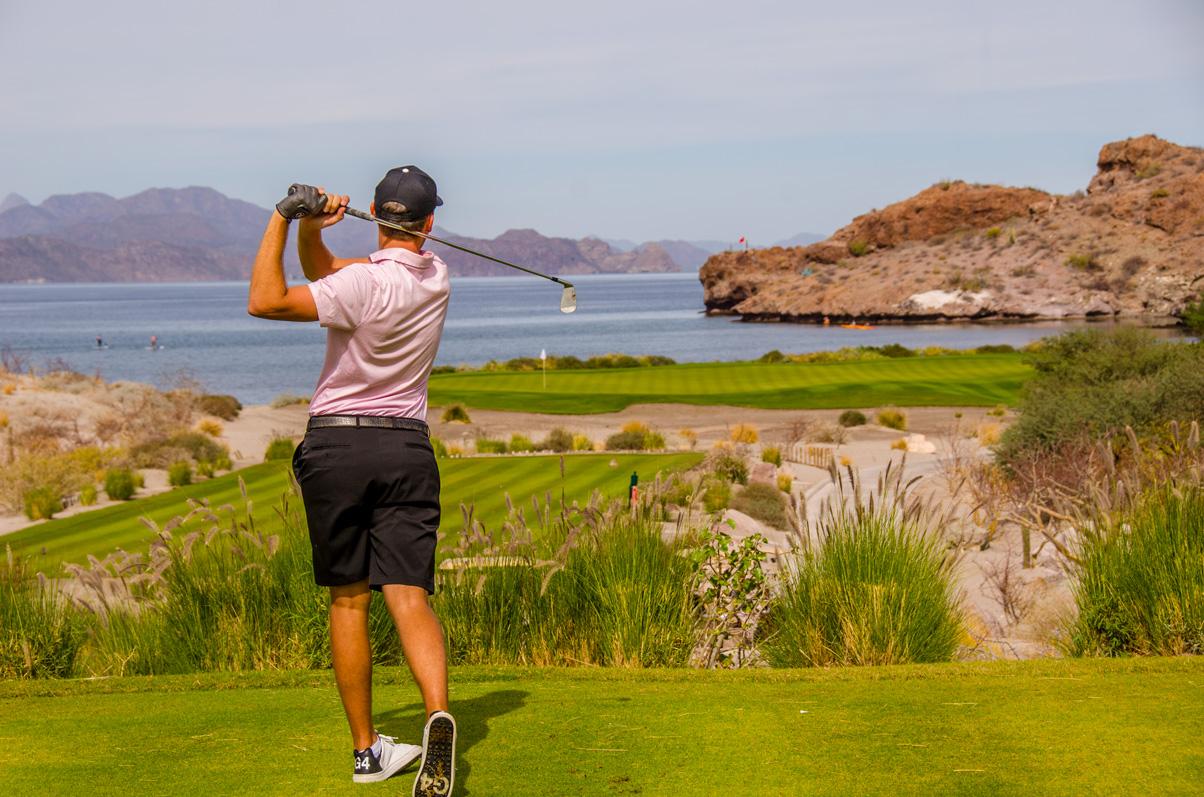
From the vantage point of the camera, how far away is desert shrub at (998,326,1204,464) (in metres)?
12.6

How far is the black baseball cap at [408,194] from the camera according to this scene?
3.50m

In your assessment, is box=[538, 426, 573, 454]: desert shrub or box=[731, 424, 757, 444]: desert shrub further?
box=[538, 426, 573, 454]: desert shrub

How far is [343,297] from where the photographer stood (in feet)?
10.5

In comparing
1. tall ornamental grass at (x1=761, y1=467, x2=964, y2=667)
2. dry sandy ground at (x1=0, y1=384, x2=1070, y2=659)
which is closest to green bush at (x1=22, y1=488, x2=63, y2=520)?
dry sandy ground at (x1=0, y1=384, x2=1070, y2=659)

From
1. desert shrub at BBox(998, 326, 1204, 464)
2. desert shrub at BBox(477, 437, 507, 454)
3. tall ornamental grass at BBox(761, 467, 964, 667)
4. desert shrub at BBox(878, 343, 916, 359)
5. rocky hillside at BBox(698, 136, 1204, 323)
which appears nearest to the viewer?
tall ornamental grass at BBox(761, 467, 964, 667)

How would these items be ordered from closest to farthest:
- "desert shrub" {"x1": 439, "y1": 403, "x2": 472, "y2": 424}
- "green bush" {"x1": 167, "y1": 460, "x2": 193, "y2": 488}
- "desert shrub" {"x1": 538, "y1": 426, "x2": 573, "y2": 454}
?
"green bush" {"x1": 167, "y1": 460, "x2": 193, "y2": 488}
"desert shrub" {"x1": 538, "y1": 426, "x2": 573, "y2": 454}
"desert shrub" {"x1": 439, "y1": 403, "x2": 472, "y2": 424}

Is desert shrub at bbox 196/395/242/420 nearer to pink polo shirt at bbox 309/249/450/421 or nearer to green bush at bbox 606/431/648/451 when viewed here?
green bush at bbox 606/431/648/451

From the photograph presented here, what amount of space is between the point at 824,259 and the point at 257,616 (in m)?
127

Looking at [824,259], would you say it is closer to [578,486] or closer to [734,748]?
[578,486]

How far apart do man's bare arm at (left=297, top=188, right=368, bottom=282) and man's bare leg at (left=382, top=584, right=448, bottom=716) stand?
1.16 m

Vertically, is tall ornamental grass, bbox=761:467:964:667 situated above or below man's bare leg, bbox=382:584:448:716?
below

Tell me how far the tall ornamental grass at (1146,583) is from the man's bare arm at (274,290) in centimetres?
464

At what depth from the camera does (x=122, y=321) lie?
141000 mm

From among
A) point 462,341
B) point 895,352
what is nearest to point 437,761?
point 895,352
